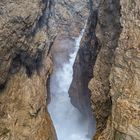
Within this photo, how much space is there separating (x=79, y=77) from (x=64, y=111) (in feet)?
11.9

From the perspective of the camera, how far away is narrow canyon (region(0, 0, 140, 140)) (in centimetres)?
1054

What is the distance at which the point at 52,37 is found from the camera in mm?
21641

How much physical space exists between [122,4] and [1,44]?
17.4 ft

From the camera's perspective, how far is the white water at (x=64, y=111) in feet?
76.5

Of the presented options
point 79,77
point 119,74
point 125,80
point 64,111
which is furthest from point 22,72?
point 64,111

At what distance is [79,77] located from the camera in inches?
920

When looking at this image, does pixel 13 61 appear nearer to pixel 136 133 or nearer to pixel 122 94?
pixel 122 94

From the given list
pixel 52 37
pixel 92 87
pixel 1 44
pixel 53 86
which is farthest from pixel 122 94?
pixel 53 86

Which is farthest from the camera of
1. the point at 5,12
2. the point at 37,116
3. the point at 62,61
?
the point at 62,61

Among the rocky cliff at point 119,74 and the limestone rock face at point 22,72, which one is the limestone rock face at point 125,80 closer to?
the rocky cliff at point 119,74

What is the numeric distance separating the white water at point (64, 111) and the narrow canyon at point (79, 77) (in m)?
0.07

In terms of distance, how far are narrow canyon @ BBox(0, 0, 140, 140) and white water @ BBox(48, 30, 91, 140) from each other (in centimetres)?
7

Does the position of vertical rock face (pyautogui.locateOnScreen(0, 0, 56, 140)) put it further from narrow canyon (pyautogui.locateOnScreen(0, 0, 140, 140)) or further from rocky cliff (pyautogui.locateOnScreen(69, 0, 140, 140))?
rocky cliff (pyautogui.locateOnScreen(69, 0, 140, 140))

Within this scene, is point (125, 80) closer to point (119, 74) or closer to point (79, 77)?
point (119, 74)
